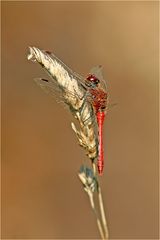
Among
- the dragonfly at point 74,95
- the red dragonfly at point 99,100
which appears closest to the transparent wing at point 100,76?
the red dragonfly at point 99,100

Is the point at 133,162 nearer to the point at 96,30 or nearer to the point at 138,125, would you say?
the point at 138,125

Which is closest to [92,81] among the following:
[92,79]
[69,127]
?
[92,79]

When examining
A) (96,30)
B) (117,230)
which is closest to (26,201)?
(117,230)

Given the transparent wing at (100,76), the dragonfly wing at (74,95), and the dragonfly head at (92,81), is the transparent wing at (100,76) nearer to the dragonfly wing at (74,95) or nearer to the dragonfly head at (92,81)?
the dragonfly head at (92,81)

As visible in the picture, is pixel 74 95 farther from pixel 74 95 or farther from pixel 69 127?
pixel 69 127

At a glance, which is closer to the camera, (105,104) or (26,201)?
(105,104)
